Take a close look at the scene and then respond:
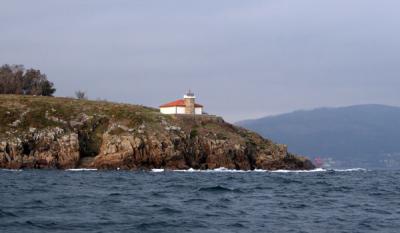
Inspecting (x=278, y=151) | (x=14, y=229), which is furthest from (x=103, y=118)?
(x=14, y=229)

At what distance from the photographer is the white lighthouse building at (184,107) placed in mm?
132625

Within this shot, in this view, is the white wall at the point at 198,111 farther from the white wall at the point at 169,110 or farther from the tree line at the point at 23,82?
the tree line at the point at 23,82

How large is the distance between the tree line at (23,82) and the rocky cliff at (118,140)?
27.6 metres

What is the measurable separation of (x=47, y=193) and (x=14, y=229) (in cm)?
1652

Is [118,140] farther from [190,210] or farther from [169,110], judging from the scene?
[190,210]

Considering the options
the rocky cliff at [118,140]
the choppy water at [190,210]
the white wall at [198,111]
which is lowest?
the choppy water at [190,210]

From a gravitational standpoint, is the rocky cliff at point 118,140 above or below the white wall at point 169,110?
below

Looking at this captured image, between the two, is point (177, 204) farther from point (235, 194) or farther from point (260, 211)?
point (235, 194)

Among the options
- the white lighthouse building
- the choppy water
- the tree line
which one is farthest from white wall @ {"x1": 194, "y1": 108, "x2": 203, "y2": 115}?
the choppy water

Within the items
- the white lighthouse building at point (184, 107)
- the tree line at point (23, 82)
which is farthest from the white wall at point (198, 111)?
the tree line at point (23, 82)

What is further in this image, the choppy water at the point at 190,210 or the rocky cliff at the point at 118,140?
the rocky cliff at the point at 118,140

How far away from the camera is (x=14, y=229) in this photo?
99.7 feet

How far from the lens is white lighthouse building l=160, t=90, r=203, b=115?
13262 centimetres

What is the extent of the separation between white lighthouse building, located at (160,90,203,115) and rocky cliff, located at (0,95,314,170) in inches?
252
